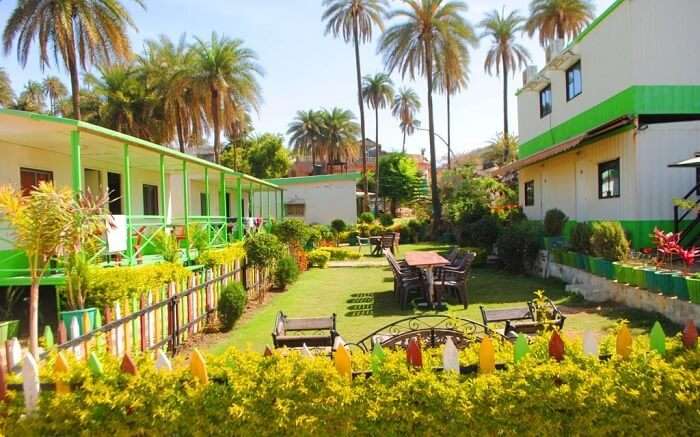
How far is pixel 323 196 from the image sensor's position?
30625 millimetres

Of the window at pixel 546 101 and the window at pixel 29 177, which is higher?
the window at pixel 546 101

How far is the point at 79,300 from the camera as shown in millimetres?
6238

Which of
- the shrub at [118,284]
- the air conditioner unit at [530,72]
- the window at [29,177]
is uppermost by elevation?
the air conditioner unit at [530,72]

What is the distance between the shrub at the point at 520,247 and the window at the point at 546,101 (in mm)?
6149

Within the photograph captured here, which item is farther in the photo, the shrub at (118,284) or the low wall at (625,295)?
the low wall at (625,295)

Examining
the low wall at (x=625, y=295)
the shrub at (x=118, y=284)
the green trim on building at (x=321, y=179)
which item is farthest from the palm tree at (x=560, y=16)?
the shrub at (x=118, y=284)

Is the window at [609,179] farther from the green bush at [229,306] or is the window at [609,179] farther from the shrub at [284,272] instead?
the green bush at [229,306]

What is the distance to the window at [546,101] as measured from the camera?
61.9 ft

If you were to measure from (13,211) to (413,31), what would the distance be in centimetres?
2704

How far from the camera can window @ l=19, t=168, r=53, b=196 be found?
35.3 feet

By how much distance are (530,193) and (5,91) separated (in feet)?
121

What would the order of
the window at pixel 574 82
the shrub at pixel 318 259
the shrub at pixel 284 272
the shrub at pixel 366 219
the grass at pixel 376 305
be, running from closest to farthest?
the grass at pixel 376 305 < the shrub at pixel 284 272 < the window at pixel 574 82 < the shrub at pixel 318 259 < the shrub at pixel 366 219

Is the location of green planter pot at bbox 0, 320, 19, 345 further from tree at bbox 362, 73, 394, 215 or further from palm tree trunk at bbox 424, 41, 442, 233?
tree at bbox 362, 73, 394, 215

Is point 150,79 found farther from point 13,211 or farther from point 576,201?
point 13,211
